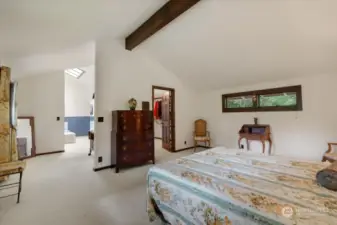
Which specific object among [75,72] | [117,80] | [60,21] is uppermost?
[75,72]

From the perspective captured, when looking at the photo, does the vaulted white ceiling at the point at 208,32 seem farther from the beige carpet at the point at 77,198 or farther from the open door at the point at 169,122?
the beige carpet at the point at 77,198

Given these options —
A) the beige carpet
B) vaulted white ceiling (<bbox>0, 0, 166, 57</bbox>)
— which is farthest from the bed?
vaulted white ceiling (<bbox>0, 0, 166, 57</bbox>)

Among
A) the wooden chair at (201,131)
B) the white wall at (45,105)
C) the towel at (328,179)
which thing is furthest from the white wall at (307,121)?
the white wall at (45,105)

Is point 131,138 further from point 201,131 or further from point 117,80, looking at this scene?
point 201,131

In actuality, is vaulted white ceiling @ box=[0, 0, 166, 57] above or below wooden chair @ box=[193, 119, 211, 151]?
above

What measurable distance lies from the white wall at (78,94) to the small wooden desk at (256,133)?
7182mm

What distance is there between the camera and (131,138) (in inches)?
154

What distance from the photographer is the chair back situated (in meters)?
5.71

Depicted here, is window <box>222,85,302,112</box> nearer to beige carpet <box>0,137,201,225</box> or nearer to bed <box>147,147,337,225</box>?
bed <box>147,147,337,225</box>

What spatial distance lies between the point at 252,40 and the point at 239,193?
308cm

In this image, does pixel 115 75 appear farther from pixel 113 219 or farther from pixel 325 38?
pixel 325 38

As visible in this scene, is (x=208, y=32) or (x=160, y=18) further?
(x=208, y=32)

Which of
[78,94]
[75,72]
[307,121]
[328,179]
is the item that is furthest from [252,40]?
[78,94]

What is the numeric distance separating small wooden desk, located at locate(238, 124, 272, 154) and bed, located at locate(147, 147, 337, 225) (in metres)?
2.61
